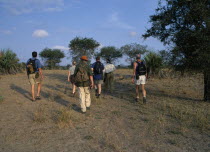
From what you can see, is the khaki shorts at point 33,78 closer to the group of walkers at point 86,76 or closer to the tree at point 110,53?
the group of walkers at point 86,76

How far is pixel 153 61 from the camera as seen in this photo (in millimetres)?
16141

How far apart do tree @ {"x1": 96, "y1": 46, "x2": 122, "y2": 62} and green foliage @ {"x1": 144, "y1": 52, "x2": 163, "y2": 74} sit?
100ft

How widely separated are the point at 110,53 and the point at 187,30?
132ft

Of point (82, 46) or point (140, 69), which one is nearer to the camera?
point (140, 69)

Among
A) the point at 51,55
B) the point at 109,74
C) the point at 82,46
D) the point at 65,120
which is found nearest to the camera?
the point at 65,120

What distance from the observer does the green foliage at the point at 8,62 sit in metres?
19.9

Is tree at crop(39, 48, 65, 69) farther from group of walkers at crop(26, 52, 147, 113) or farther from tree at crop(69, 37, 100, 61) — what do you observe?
group of walkers at crop(26, 52, 147, 113)

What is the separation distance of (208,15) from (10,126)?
7.78m

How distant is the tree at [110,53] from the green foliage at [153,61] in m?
30.5

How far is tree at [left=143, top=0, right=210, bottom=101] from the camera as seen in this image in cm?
773

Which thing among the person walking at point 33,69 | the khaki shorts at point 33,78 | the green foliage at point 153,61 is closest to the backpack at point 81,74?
the person walking at point 33,69

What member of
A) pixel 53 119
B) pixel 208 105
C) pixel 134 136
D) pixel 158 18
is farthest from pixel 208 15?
pixel 53 119

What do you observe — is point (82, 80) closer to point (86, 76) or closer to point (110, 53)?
point (86, 76)

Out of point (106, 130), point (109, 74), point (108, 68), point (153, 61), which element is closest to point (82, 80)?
point (106, 130)
